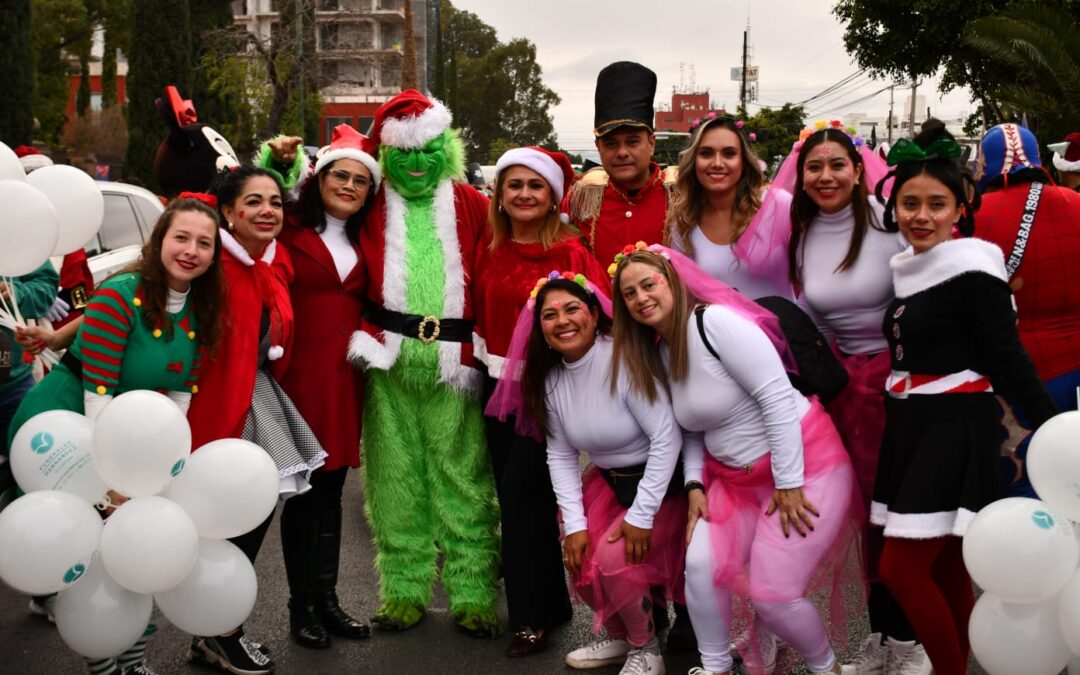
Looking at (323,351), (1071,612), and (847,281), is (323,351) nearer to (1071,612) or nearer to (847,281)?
(847,281)

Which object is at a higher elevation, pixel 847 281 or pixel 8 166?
pixel 8 166

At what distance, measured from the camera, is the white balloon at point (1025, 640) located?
2820 millimetres

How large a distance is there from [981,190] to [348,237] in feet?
8.57

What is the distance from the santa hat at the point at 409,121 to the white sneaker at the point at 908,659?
2713 mm

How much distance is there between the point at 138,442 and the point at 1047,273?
3.19 m

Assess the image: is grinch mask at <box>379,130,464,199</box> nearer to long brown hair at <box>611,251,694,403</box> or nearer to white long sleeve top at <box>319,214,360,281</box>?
white long sleeve top at <box>319,214,360,281</box>

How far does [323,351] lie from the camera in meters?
4.05

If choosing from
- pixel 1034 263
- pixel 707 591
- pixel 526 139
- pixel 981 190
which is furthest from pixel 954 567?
pixel 526 139

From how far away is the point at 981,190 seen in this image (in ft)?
13.0

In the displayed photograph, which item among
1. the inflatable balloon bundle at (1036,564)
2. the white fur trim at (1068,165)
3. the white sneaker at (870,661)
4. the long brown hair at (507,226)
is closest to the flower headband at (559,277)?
the long brown hair at (507,226)

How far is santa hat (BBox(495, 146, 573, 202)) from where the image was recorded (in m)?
4.09

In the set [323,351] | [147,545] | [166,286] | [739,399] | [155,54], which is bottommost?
[147,545]

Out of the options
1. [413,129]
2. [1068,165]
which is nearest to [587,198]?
[413,129]

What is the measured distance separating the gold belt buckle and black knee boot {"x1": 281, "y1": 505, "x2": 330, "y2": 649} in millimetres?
828
